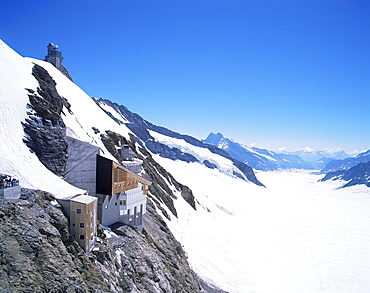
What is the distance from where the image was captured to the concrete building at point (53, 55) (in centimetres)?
6331

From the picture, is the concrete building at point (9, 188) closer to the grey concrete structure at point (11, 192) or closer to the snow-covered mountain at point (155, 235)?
the grey concrete structure at point (11, 192)

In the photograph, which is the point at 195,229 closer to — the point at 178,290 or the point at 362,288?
the point at 178,290

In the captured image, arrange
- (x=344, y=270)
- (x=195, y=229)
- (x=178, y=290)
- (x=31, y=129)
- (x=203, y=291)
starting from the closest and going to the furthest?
(x=31, y=129), (x=178, y=290), (x=203, y=291), (x=195, y=229), (x=344, y=270)

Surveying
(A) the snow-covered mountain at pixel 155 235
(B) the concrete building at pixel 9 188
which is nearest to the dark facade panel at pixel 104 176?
(A) the snow-covered mountain at pixel 155 235

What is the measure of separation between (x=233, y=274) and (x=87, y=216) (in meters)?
35.8

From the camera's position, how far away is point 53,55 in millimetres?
63969

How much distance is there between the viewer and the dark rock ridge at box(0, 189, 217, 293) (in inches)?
535

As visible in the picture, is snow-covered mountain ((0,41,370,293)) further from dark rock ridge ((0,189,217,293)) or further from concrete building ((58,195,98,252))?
concrete building ((58,195,98,252))

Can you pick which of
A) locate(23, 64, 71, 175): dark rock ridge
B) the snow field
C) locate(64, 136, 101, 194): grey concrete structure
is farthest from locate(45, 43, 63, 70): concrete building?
locate(64, 136, 101, 194): grey concrete structure

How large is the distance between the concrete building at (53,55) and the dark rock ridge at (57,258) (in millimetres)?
52314

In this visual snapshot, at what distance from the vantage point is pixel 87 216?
19.2m

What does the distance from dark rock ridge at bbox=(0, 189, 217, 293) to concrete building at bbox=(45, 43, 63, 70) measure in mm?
52314

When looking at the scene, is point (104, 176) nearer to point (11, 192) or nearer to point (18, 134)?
point (18, 134)

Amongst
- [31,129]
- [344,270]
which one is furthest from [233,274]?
[31,129]
